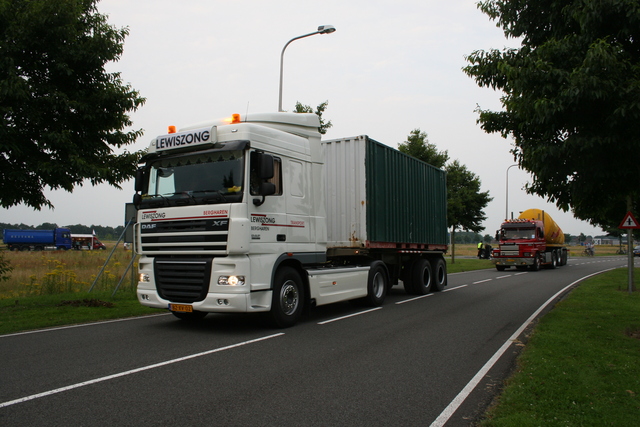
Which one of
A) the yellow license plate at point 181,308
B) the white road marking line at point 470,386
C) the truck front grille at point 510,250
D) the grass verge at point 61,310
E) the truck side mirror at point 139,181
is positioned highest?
the truck side mirror at point 139,181

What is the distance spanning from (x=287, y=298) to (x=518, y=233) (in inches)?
900

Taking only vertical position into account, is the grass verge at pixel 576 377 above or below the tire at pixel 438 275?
below

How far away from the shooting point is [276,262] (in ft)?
27.2

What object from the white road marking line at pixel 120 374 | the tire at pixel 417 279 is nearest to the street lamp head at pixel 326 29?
the tire at pixel 417 279

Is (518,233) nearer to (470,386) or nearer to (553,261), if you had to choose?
(553,261)

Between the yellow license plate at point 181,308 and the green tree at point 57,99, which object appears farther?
the green tree at point 57,99

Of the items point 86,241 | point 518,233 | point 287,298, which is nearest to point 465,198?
point 518,233

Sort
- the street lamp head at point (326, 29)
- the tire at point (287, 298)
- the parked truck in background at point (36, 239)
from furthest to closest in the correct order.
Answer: the parked truck in background at point (36, 239) < the street lamp head at point (326, 29) < the tire at point (287, 298)

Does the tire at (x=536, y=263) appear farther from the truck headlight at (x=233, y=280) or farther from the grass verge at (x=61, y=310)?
the truck headlight at (x=233, y=280)

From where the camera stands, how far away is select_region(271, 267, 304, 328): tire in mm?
8328

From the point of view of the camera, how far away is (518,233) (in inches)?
1113

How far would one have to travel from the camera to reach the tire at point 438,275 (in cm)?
1521

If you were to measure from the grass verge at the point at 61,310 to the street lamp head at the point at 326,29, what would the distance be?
29.8ft

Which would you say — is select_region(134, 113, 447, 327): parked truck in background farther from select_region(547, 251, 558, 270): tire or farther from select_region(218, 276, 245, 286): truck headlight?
select_region(547, 251, 558, 270): tire
